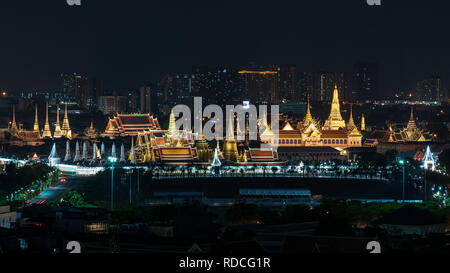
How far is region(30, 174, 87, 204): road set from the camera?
36.4 meters

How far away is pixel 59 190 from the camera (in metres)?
40.6

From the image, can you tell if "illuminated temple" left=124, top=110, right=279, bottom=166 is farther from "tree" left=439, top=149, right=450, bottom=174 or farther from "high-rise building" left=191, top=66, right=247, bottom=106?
"high-rise building" left=191, top=66, right=247, bottom=106

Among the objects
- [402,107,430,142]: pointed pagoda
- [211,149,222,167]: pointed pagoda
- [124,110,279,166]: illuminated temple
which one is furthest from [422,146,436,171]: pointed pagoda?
[402,107,430,142]: pointed pagoda

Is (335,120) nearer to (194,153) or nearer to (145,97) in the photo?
(194,153)

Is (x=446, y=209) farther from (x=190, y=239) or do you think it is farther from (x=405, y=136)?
(x=405, y=136)

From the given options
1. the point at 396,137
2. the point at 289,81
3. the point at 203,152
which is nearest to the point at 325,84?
the point at 289,81

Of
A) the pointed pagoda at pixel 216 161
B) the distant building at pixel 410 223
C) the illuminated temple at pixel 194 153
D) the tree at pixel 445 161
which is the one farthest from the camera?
the illuminated temple at pixel 194 153

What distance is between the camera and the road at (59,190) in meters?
36.4

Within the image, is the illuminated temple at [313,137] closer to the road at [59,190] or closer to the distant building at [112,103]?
the road at [59,190]

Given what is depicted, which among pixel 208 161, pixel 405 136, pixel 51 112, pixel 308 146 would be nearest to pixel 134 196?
pixel 208 161

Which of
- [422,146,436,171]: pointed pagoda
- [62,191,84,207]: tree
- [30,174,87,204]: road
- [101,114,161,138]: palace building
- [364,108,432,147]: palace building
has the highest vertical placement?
[101,114,161,138]: palace building

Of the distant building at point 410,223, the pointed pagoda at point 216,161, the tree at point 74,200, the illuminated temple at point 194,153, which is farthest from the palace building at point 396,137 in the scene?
the distant building at point 410,223

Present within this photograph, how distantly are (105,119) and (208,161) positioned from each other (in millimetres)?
61475

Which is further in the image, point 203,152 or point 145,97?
point 145,97
